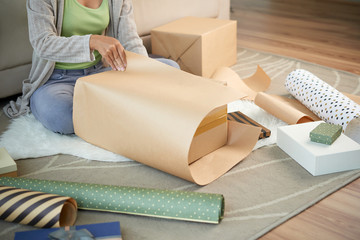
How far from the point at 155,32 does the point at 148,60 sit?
0.77 m

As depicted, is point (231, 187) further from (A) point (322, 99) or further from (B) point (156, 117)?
(A) point (322, 99)

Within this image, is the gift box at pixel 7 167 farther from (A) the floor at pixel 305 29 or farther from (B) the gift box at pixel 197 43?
(A) the floor at pixel 305 29

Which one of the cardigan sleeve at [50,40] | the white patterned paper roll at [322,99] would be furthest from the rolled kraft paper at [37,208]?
the white patterned paper roll at [322,99]

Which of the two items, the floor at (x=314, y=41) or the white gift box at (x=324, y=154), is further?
the white gift box at (x=324, y=154)

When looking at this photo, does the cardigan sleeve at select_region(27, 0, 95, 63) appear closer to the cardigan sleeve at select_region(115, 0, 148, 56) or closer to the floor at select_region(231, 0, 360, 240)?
the cardigan sleeve at select_region(115, 0, 148, 56)

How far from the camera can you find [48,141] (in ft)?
5.85

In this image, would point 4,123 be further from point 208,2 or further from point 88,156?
point 208,2

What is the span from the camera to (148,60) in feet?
5.66

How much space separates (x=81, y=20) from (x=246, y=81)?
88cm

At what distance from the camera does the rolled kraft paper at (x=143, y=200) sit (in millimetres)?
1273

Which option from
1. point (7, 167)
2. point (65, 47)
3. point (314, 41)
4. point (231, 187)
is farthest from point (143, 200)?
point (314, 41)

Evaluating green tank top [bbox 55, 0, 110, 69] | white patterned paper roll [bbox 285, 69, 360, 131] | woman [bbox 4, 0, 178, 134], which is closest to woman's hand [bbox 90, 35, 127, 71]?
woman [bbox 4, 0, 178, 134]

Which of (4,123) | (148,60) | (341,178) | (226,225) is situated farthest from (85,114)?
(341,178)

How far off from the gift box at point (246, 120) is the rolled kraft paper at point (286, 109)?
12 centimetres
